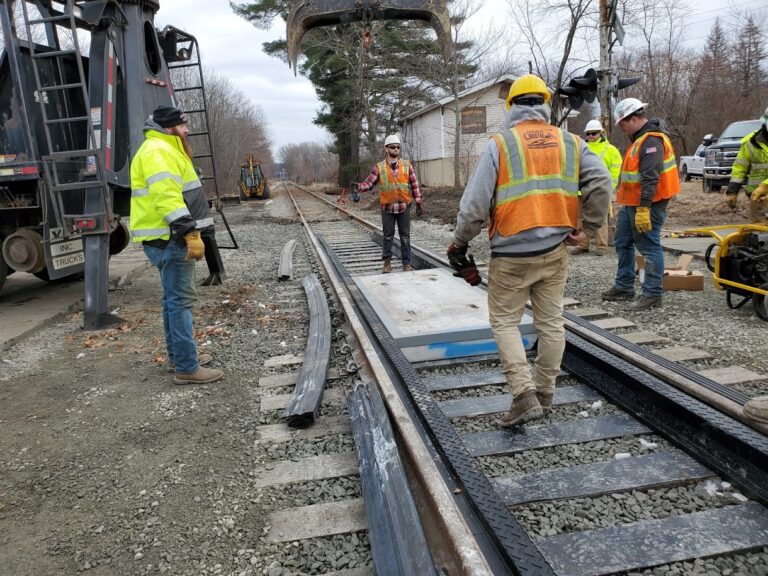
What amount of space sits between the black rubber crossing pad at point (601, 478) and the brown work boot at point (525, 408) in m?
0.42

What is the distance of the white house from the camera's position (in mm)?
29781

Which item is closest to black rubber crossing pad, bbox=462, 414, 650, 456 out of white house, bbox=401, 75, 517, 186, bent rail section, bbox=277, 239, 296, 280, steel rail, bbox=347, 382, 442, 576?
steel rail, bbox=347, 382, 442, 576

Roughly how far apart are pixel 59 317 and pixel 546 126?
6.55 metres

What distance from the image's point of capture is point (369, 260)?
33.1ft

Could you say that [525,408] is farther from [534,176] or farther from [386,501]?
[534,176]

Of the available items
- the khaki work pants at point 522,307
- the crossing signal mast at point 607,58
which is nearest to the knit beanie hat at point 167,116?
the khaki work pants at point 522,307

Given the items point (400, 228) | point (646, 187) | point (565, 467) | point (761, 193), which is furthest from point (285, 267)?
point (565, 467)

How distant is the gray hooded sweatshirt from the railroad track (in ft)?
3.78

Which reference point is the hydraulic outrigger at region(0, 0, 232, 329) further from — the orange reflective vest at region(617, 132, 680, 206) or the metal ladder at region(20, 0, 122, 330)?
the orange reflective vest at region(617, 132, 680, 206)

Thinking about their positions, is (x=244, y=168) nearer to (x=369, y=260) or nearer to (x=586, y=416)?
(x=369, y=260)

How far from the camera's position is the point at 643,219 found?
586 cm

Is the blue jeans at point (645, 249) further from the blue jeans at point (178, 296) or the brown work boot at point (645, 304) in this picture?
the blue jeans at point (178, 296)

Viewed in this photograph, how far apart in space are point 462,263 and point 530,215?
64cm

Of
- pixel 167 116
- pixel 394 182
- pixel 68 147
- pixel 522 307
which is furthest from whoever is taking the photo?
A: pixel 394 182
